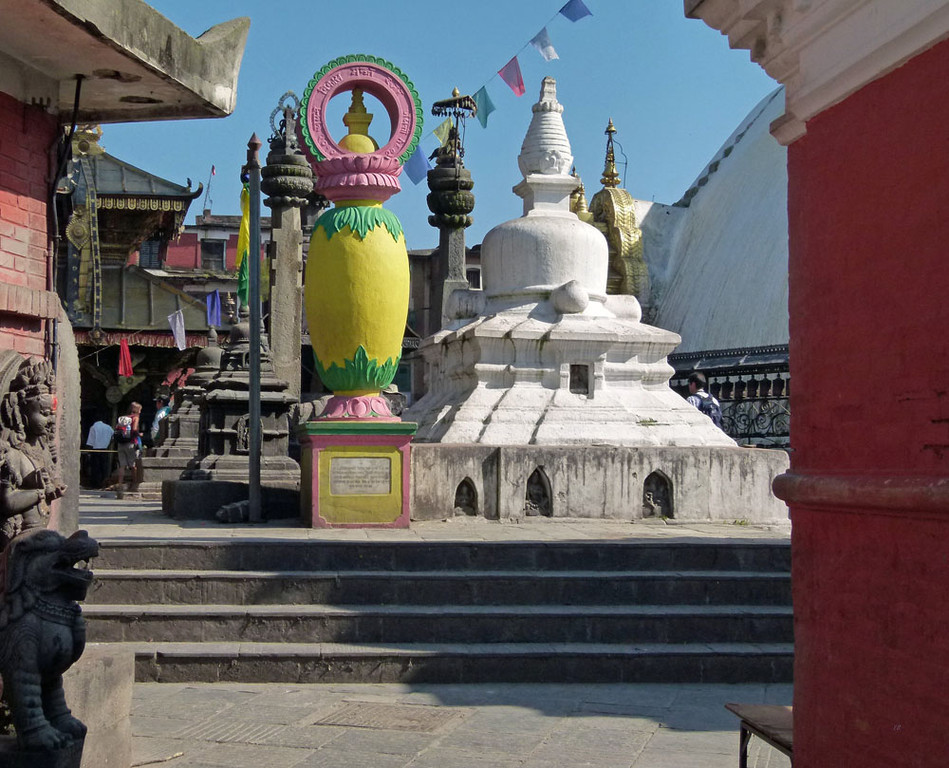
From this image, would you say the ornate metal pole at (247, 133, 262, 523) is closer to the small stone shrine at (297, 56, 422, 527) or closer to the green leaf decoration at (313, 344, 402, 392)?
the small stone shrine at (297, 56, 422, 527)

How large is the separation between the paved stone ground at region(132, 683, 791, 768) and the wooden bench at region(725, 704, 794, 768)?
21.7 inches

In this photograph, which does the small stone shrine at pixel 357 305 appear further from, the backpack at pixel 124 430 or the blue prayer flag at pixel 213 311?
the blue prayer flag at pixel 213 311

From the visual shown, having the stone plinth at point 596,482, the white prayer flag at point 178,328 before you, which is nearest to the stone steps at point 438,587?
the stone plinth at point 596,482

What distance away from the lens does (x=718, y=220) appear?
22.8m

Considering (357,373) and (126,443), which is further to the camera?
(126,443)

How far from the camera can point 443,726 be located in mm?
5777

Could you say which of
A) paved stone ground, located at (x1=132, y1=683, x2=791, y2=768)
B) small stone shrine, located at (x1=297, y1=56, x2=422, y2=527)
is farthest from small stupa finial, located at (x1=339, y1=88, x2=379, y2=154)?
paved stone ground, located at (x1=132, y1=683, x2=791, y2=768)

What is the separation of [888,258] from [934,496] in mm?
776

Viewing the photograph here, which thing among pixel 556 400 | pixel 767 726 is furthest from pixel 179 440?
pixel 767 726

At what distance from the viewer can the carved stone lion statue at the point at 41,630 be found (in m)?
4.11

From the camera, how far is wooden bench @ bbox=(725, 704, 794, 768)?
14.3ft

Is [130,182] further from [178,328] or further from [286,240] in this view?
[286,240]

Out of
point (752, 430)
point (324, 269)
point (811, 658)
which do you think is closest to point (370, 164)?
point (324, 269)

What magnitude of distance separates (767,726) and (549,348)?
22.1 feet
